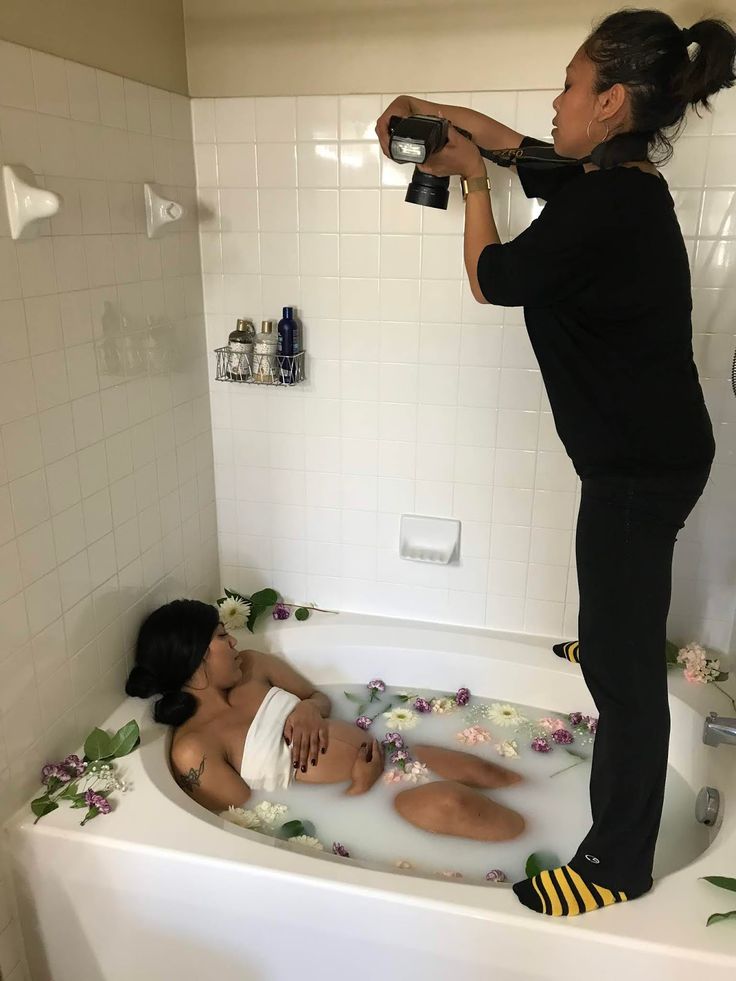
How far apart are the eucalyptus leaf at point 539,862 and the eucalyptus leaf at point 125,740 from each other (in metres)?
0.81

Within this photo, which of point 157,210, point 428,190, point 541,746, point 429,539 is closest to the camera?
point 428,190

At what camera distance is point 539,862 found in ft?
5.24

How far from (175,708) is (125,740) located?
0.14 metres

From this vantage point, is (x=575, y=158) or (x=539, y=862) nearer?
(x=575, y=158)

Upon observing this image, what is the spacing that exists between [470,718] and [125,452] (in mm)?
1051

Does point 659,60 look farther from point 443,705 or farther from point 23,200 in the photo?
point 443,705

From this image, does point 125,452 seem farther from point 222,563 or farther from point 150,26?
point 150,26

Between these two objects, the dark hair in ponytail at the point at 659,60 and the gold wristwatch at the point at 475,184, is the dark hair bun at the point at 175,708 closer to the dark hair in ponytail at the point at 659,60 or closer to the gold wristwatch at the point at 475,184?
the gold wristwatch at the point at 475,184

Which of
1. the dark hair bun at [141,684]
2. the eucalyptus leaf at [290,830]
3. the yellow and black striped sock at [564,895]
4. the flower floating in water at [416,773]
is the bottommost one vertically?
the eucalyptus leaf at [290,830]

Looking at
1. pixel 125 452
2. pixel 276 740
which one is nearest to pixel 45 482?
pixel 125 452

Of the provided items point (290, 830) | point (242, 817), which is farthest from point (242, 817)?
point (290, 830)

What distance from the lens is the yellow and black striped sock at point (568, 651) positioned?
6.68ft

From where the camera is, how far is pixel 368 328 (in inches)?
79.2

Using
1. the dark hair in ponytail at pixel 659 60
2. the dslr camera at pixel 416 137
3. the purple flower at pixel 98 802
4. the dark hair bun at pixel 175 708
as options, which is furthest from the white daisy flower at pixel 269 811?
the dark hair in ponytail at pixel 659 60
